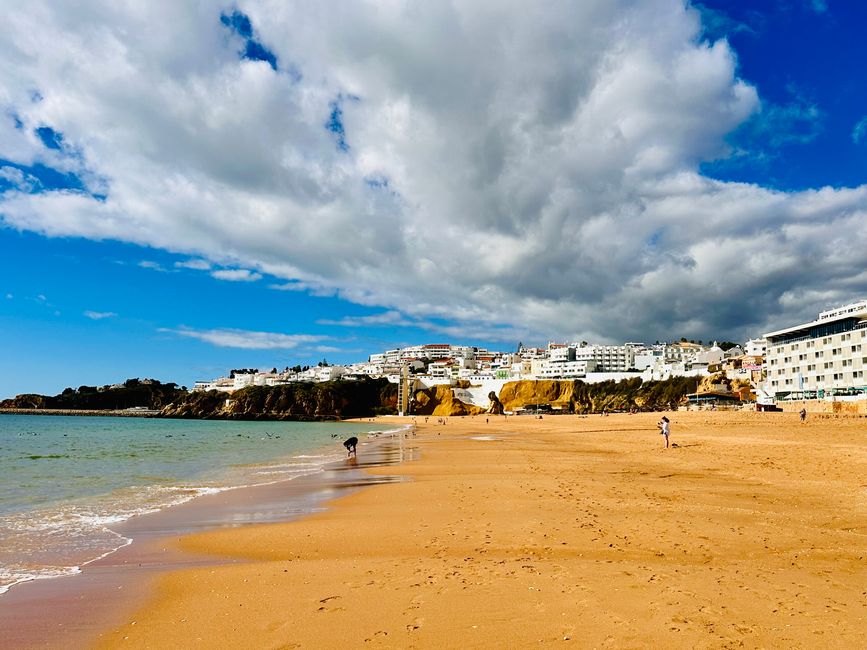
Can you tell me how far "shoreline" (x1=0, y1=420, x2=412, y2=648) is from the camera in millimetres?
5371

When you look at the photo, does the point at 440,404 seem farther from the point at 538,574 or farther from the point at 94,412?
the point at 538,574

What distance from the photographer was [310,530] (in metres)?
9.79

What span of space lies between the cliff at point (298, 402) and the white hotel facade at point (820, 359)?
3488 inches

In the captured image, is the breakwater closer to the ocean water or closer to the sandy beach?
the ocean water

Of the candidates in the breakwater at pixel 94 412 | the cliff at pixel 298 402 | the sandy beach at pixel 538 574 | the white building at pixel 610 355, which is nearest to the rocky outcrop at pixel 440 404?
the cliff at pixel 298 402

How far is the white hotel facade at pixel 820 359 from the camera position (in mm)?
63719

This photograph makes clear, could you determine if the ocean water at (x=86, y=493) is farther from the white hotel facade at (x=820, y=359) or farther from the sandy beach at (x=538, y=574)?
the white hotel facade at (x=820, y=359)

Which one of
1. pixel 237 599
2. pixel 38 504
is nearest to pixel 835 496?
pixel 237 599

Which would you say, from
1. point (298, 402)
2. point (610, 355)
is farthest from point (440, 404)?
point (610, 355)

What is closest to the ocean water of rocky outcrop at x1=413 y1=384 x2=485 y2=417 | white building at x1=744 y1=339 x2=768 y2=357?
rocky outcrop at x1=413 y1=384 x2=485 y2=417

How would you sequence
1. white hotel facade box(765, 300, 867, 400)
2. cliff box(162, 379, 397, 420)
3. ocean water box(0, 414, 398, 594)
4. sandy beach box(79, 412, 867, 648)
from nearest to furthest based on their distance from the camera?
sandy beach box(79, 412, 867, 648) → ocean water box(0, 414, 398, 594) → white hotel facade box(765, 300, 867, 400) → cliff box(162, 379, 397, 420)

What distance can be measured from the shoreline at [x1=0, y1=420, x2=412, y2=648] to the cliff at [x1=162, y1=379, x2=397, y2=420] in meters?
120

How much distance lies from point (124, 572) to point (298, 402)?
135372 millimetres

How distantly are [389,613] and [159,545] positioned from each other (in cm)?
561
